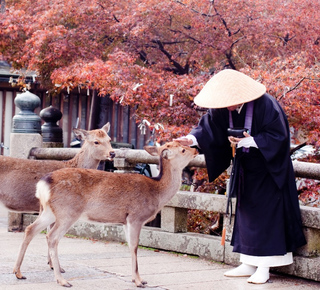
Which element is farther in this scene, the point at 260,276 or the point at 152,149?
the point at 152,149

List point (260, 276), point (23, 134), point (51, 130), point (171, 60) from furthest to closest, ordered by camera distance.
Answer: point (171, 60) < point (51, 130) < point (23, 134) < point (260, 276)

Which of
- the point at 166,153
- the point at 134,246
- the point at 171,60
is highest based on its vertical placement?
the point at 171,60

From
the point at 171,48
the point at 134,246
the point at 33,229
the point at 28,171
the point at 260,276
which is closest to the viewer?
the point at 134,246

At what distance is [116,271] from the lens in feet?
19.7

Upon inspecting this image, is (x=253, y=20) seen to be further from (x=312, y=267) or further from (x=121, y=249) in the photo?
(x=312, y=267)

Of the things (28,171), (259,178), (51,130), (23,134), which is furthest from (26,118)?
(259,178)

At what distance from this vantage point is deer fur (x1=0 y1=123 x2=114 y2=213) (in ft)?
22.0

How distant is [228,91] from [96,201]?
1606 millimetres

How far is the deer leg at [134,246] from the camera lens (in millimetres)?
5363

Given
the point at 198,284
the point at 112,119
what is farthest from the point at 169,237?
the point at 112,119

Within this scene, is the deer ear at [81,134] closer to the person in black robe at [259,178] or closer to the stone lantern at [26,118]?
A: the person in black robe at [259,178]

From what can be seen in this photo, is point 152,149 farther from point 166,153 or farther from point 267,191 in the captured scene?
point 267,191

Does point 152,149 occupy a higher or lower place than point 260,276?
higher

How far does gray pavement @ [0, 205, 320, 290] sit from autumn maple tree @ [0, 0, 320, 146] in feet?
10.8
